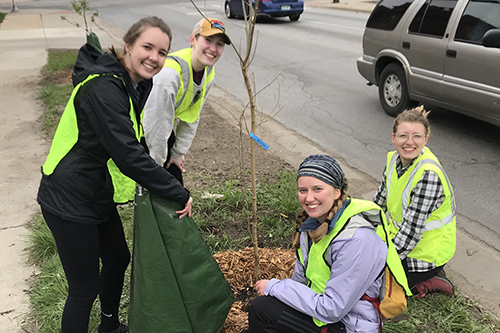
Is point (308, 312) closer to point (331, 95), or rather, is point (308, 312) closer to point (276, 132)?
point (276, 132)

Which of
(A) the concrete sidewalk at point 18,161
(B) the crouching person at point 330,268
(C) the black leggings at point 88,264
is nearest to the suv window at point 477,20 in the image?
(B) the crouching person at point 330,268

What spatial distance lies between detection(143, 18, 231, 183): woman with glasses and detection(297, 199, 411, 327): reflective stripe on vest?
1.29 metres

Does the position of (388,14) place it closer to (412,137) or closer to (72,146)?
(412,137)

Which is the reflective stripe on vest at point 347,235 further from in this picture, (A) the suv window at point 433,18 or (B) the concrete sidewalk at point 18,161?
(A) the suv window at point 433,18

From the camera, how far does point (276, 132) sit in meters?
6.65

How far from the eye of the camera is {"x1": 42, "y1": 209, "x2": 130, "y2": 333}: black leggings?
2.24m

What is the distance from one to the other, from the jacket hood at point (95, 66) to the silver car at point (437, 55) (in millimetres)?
4598

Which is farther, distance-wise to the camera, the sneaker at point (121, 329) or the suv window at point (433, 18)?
the suv window at point (433, 18)

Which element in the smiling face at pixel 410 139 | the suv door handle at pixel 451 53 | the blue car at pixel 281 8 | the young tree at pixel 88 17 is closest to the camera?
the smiling face at pixel 410 139

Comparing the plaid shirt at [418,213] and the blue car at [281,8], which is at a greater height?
the blue car at [281,8]

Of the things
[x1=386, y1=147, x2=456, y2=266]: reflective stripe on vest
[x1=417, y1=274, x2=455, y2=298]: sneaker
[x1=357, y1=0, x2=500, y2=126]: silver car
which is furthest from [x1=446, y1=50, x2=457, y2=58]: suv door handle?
[x1=417, y1=274, x2=455, y2=298]: sneaker

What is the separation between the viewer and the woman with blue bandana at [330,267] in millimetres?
2010

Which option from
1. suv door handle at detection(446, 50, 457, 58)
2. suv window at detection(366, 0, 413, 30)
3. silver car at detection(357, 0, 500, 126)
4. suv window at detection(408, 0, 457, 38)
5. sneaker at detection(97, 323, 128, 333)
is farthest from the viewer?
suv window at detection(366, 0, 413, 30)

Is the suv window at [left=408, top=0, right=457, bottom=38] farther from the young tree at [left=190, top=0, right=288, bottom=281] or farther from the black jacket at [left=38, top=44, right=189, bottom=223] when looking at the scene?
the black jacket at [left=38, top=44, right=189, bottom=223]
